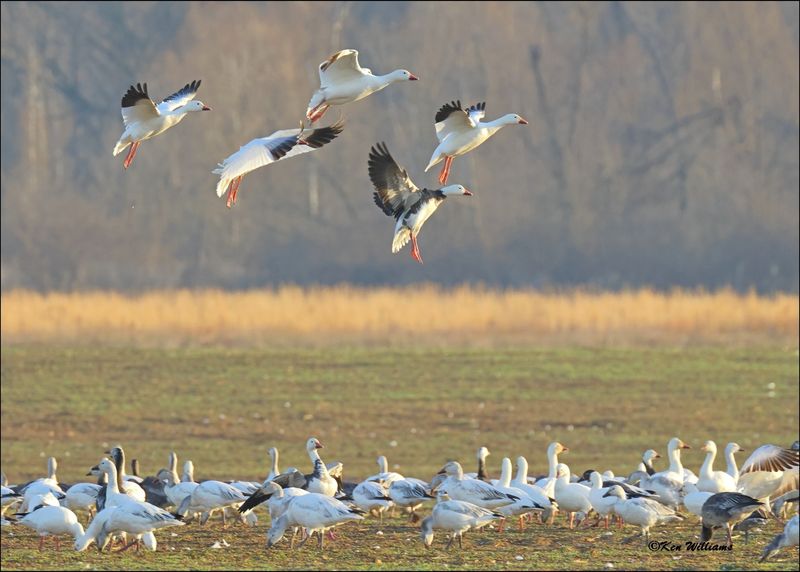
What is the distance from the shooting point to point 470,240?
66.4 metres

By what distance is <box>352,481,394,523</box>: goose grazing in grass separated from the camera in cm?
1546

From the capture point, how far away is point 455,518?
1396 centimetres

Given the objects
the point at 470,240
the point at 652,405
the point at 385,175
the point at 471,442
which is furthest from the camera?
the point at 470,240

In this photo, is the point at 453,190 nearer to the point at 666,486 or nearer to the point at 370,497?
the point at 370,497

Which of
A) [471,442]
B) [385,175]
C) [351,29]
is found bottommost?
[471,442]

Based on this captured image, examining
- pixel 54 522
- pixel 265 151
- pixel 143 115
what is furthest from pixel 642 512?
pixel 143 115

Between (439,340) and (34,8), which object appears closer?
(439,340)

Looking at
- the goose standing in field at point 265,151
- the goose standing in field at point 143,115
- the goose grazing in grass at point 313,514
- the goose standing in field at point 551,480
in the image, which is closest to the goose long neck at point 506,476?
the goose standing in field at point 551,480

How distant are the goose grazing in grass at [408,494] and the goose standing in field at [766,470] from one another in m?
2.92

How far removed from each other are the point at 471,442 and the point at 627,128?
46.3 meters

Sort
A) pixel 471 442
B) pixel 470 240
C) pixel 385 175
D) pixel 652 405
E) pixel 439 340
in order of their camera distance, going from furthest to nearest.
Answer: pixel 470 240 < pixel 439 340 < pixel 652 405 < pixel 471 442 < pixel 385 175

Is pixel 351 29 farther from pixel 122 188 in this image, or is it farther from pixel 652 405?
pixel 652 405

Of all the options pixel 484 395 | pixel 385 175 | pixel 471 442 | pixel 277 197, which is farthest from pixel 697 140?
pixel 385 175

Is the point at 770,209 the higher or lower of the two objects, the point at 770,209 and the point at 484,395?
the higher
